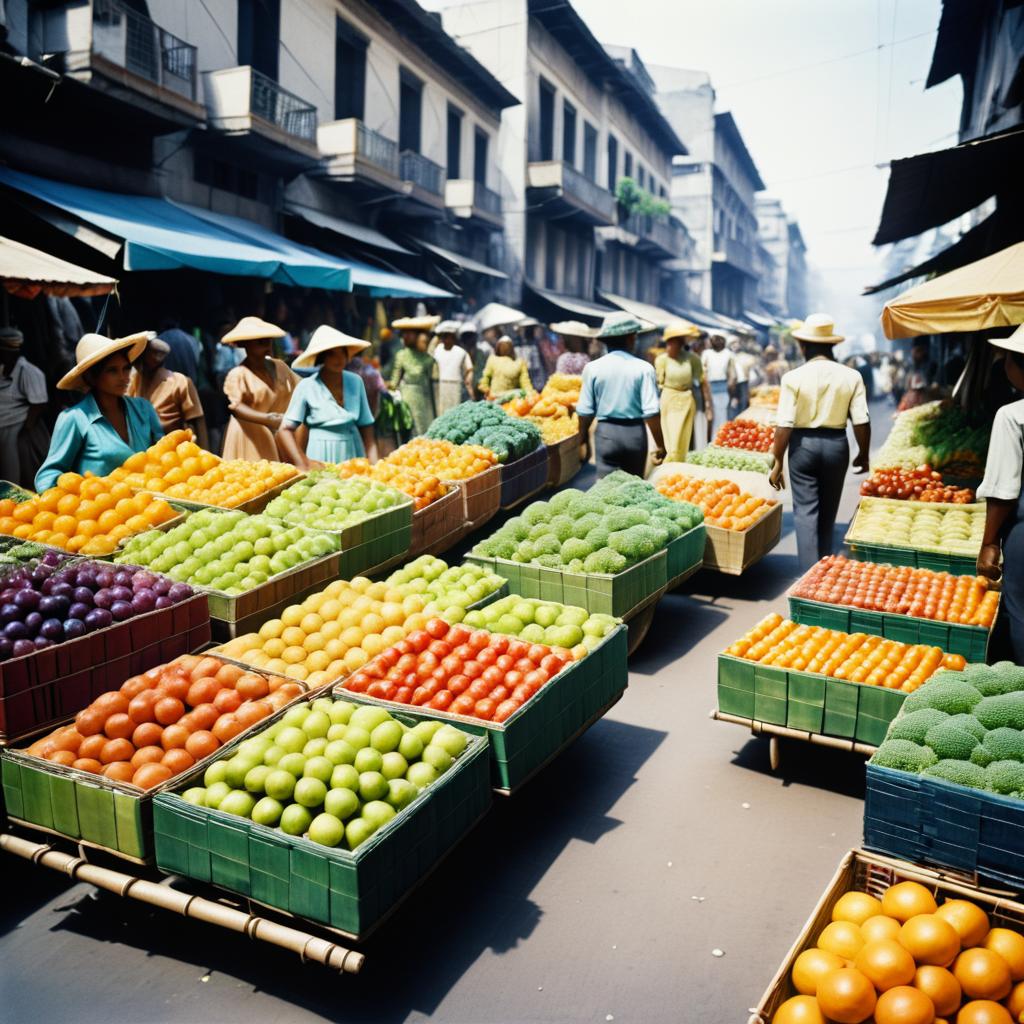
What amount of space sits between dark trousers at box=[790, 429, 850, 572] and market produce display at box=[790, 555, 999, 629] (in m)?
0.96

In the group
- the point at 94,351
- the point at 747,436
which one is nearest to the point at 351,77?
the point at 747,436

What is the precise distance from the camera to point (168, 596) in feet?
13.6

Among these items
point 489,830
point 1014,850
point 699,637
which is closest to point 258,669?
point 489,830

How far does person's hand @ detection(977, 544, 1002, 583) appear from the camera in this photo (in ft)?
14.4

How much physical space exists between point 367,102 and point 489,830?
18.4 metres

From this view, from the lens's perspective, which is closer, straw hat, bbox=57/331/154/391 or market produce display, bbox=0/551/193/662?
market produce display, bbox=0/551/193/662

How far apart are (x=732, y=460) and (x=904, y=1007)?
23.7 feet

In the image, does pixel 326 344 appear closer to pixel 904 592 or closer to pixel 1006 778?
pixel 904 592

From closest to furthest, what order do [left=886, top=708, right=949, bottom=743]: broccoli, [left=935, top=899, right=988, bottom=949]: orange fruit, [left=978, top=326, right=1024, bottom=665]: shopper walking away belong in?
[left=935, top=899, right=988, bottom=949]: orange fruit
[left=886, top=708, right=949, bottom=743]: broccoli
[left=978, top=326, right=1024, bottom=665]: shopper walking away

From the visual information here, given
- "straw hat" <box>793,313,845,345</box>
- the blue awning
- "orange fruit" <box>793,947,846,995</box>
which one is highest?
the blue awning

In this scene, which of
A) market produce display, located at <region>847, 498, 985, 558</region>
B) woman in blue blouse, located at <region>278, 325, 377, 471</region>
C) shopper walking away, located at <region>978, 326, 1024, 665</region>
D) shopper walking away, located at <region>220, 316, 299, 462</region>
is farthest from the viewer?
shopper walking away, located at <region>220, 316, 299, 462</region>

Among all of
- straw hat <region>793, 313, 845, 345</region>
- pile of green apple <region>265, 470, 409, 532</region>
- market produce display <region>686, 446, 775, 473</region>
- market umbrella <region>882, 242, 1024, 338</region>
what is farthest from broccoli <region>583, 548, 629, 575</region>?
market umbrella <region>882, 242, 1024, 338</region>

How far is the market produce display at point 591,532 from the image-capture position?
545cm

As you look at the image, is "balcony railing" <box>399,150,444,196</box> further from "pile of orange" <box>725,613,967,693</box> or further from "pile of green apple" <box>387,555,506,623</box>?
"pile of orange" <box>725,613,967,693</box>
